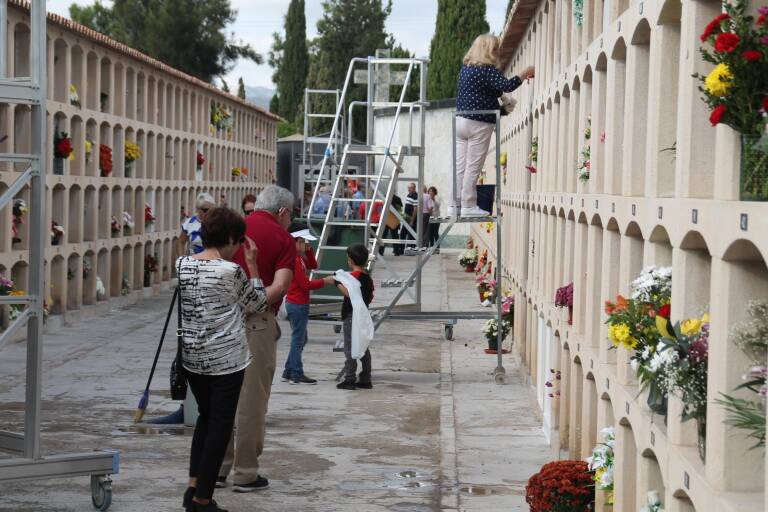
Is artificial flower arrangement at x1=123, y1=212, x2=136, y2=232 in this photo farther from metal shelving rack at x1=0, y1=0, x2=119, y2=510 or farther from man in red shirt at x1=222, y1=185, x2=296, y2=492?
metal shelving rack at x1=0, y1=0, x2=119, y2=510

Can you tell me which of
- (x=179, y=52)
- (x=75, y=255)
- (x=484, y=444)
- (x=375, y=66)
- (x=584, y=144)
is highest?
(x=179, y=52)

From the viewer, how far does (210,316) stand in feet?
16.3

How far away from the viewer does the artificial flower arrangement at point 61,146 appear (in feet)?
35.6

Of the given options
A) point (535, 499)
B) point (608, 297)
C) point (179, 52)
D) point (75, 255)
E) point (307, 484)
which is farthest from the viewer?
point (179, 52)

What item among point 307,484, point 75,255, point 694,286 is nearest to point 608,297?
point 694,286

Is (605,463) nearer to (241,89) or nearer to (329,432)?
(329,432)

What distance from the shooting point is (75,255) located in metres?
11.5

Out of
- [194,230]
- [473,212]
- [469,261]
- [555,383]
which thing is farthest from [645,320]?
[469,261]

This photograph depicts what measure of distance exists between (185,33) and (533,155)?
2978cm

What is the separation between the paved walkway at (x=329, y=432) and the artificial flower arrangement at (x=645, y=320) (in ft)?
6.95

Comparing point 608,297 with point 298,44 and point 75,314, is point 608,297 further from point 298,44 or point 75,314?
point 298,44

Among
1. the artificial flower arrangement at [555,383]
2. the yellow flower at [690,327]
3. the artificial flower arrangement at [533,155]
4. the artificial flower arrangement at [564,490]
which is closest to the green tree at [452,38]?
the artificial flower arrangement at [533,155]

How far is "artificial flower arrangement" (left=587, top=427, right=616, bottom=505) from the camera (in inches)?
169

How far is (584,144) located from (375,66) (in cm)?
757
